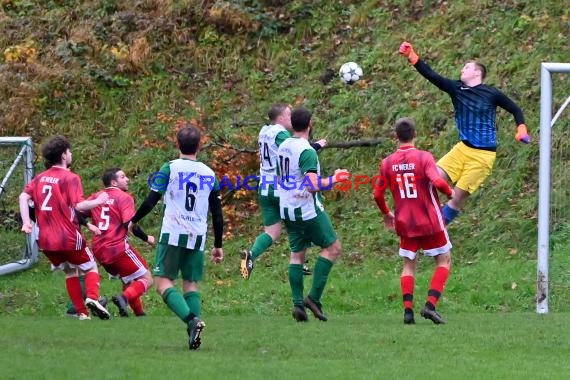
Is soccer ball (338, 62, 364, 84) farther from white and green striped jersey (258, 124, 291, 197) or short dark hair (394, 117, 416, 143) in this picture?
short dark hair (394, 117, 416, 143)

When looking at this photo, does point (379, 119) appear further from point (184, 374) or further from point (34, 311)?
point (184, 374)

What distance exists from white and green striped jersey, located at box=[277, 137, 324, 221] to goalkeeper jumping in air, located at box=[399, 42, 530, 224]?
6.75 ft

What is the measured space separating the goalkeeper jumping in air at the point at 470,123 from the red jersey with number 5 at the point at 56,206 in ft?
12.4

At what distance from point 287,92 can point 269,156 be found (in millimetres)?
6451

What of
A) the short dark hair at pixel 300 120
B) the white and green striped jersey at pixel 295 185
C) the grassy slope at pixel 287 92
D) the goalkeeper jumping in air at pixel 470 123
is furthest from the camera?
the grassy slope at pixel 287 92

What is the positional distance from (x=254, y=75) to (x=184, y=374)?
11721 millimetres

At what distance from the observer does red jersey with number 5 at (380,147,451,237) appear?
10484 millimetres

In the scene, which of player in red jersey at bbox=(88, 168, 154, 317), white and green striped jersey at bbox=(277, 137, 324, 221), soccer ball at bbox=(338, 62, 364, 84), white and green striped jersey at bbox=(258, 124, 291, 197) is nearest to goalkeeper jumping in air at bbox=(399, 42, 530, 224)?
white and green striped jersey at bbox=(258, 124, 291, 197)

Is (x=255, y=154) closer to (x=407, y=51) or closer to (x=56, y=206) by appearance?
(x=407, y=51)

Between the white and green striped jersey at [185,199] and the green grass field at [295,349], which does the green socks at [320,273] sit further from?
the white and green striped jersey at [185,199]

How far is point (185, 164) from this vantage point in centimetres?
944

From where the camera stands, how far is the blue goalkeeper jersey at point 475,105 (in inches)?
486

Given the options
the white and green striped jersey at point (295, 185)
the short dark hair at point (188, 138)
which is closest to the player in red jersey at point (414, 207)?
the white and green striped jersey at point (295, 185)

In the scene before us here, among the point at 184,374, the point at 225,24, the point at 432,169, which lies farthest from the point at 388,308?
the point at 225,24
